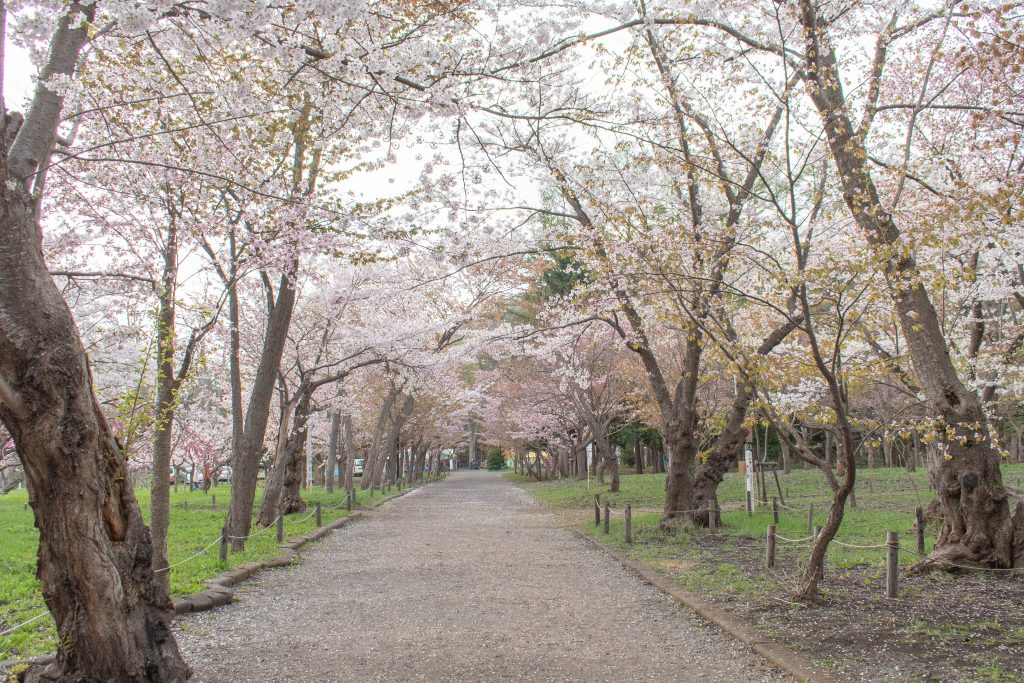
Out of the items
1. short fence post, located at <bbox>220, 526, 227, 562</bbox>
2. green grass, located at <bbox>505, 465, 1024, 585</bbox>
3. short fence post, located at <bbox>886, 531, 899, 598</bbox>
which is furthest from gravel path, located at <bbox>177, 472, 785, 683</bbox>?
short fence post, located at <bbox>886, 531, 899, 598</bbox>

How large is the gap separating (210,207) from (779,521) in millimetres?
11075

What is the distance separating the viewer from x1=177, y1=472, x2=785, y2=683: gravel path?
195 inches

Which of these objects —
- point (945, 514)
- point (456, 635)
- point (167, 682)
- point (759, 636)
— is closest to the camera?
point (167, 682)

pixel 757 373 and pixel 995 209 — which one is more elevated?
pixel 995 209

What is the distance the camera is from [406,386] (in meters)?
23.4

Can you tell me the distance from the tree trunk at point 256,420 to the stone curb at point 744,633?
6.01 m

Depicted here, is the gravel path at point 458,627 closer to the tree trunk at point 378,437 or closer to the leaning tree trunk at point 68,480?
the leaning tree trunk at point 68,480

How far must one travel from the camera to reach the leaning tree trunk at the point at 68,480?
12.7 ft

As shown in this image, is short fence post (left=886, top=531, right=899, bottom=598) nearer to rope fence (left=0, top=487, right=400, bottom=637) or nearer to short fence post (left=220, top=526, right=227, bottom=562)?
rope fence (left=0, top=487, right=400, bottom=637)

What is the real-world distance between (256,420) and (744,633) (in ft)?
27.6

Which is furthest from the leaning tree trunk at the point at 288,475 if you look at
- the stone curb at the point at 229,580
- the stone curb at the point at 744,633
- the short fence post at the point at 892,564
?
the short fence post at the point at 892,564

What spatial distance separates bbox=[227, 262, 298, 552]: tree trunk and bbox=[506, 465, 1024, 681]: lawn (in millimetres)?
5710

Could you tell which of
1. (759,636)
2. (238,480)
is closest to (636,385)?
(238,480)

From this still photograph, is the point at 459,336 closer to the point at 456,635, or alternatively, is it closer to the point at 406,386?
the point at 406,386
